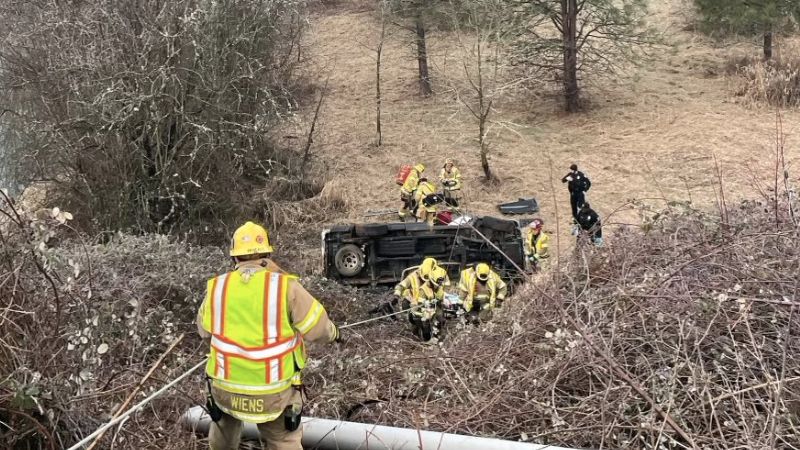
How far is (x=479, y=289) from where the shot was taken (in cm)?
841

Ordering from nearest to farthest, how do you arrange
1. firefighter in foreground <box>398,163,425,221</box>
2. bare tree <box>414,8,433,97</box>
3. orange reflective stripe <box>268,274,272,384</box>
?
orange reflective stripe <box>268,274,272,384</box> → firefighter in foreground <box>398,163,425,221</box> → bare tree <box>414,8,433,97</box>

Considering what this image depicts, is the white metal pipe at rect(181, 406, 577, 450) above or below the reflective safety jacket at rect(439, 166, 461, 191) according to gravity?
above

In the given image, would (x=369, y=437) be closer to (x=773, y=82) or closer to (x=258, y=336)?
(x=258, y=336)

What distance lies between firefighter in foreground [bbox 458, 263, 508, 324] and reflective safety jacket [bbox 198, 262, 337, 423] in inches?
197

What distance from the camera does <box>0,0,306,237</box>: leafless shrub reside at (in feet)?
32.2

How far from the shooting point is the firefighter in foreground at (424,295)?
8039mm

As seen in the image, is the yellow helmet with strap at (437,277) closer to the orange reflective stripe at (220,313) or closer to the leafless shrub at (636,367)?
the leafless shrub at (636,367)

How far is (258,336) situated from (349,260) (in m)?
6.58

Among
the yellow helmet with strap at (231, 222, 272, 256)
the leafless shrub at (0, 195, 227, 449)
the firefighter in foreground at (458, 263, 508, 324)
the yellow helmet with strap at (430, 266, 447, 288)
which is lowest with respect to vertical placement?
the firefighter in foreground at (458, 263, 508, 324)

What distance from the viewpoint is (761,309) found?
4031 millimetres

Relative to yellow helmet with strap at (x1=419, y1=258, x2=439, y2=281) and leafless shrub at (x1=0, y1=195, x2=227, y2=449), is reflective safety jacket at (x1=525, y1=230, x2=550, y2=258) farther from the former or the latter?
leafless shrub at (x1=0, y1=195, x2=227, y2=449)

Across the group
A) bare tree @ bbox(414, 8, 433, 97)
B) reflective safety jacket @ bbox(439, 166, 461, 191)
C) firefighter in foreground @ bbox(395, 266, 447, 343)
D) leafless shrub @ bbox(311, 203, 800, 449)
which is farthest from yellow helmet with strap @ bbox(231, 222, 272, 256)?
bare tree @ bbox(414, 8, 433, 97)

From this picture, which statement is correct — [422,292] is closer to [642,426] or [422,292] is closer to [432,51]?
[642,426]

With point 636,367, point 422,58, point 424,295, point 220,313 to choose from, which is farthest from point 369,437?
point 422,58
